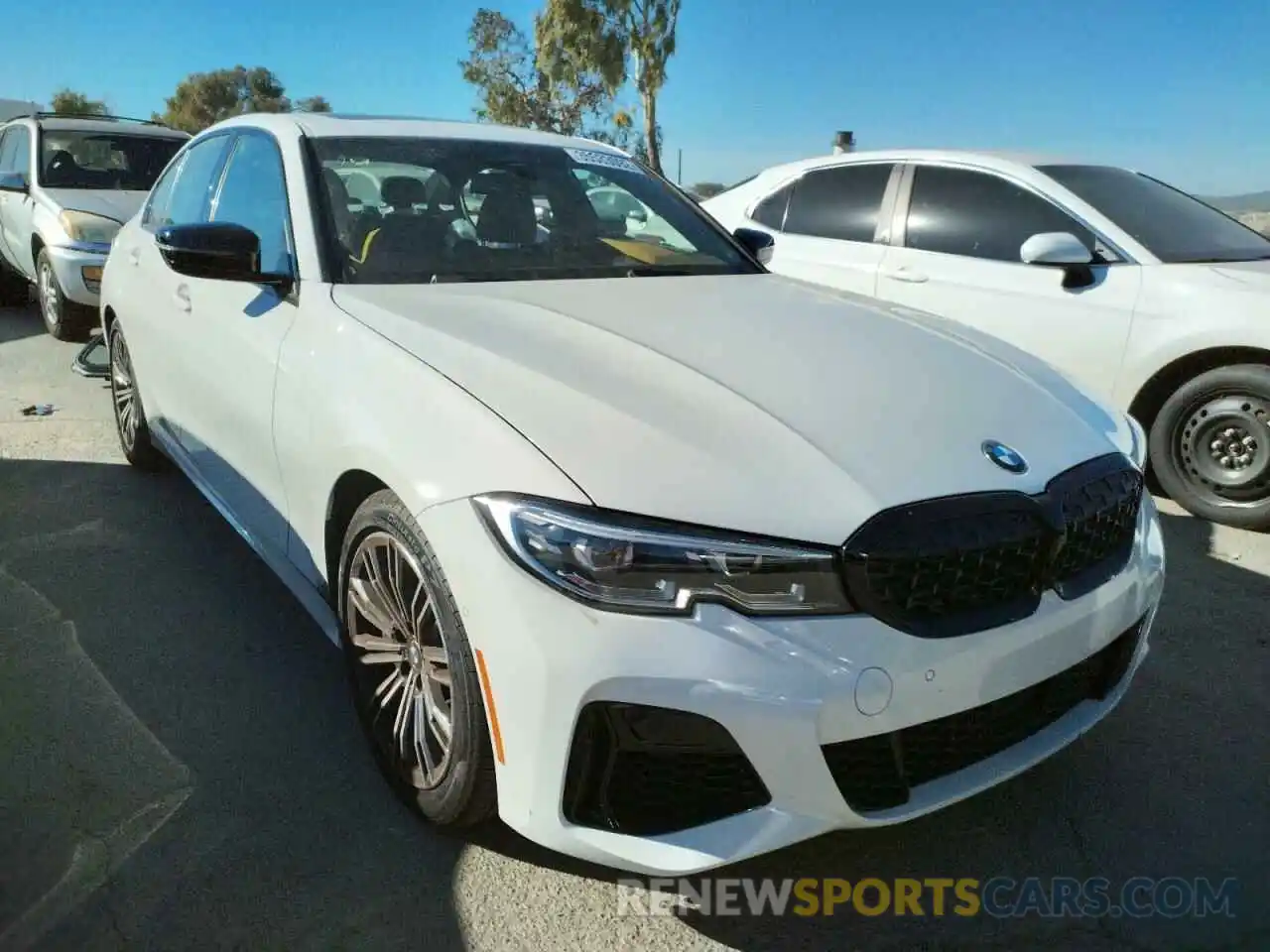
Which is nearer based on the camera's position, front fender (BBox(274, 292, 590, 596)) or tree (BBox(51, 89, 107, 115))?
front fender (BBox(274, 292, 590, 596))

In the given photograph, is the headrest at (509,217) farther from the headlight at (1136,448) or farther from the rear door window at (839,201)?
the rear door window at (839,201)

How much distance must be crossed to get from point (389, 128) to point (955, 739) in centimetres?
261

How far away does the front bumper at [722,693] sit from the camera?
1.68 m

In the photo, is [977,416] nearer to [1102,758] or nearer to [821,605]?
[821,605]

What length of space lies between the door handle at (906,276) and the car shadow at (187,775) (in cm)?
357

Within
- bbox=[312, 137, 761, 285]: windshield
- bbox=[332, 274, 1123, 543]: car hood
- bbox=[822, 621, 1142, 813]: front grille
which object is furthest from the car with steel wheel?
bbox=[822, 621, 1142, 813]: front grille

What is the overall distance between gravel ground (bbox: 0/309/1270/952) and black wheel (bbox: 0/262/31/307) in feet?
23.9

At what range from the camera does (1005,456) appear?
2.01 metres

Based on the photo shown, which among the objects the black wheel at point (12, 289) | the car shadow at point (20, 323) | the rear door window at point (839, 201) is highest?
the rear door window at point (839, 201)

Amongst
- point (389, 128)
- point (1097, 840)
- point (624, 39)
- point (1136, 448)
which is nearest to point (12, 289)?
point (389, 128)

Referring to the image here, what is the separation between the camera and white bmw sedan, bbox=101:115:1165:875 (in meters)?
1.72

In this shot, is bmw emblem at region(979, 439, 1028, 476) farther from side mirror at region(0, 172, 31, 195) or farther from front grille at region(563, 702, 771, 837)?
side mirror at region(0, 172, 31, 195)

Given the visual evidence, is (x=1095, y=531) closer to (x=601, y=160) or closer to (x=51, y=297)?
(x=601, y=160)

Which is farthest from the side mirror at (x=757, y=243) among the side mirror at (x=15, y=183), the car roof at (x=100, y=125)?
the car roof at (x=100, y=125)
